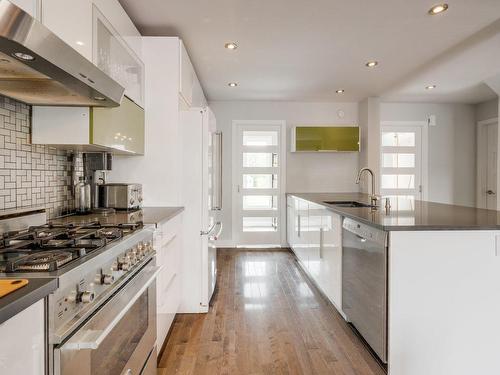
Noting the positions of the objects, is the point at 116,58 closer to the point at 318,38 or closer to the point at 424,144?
the point at 318,38

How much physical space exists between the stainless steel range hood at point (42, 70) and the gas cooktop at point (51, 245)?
65 cm

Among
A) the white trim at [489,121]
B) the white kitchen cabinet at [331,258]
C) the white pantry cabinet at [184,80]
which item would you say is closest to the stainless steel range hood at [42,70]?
the white pantry cabinet at [184,80]

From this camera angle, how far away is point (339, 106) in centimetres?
546

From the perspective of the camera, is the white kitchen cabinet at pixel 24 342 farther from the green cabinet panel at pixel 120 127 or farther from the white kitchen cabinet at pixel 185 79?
the white kitchen cabinet at pixel 185 79

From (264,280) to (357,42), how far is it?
104 inches

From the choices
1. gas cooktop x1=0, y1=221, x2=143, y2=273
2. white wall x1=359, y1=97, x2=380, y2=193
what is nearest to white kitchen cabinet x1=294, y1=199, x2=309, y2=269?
white wall x1=359, y1=97, x2=380, y2=193

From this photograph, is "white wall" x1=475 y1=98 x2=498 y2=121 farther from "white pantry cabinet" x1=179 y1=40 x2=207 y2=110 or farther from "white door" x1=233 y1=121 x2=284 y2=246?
"white pantry cabinet" x1=179 y1=40 x2=207 y2=110

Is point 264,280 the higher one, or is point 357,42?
point 357,42

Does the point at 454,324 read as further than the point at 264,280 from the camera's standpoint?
No

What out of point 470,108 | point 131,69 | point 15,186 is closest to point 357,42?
point 131,69

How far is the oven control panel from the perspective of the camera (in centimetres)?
90

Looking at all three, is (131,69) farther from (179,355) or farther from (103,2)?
(179,355)

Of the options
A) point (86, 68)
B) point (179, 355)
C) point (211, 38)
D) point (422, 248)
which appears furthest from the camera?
point (211, 38)

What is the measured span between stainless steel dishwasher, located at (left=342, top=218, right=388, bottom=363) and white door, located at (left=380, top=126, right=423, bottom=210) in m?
3.63
